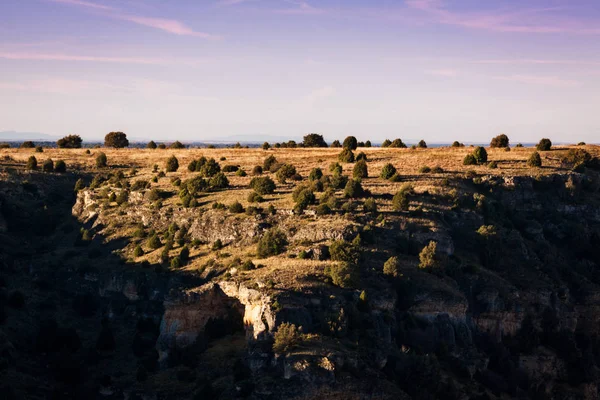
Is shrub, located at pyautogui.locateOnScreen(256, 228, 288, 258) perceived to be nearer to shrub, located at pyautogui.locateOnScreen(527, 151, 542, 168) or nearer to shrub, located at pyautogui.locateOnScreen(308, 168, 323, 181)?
shrub, located at pyautogui.locateOnScreen(308, 168, 323, 181)

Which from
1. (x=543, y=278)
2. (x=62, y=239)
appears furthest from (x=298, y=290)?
(x=62, y=239)

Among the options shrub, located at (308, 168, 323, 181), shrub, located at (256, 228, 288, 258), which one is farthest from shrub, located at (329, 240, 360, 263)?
shrub, located at (308, 168, 323, 181)

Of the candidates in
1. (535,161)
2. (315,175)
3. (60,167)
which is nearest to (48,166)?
(60,167)

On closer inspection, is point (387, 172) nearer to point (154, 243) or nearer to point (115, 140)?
point (154, 243)

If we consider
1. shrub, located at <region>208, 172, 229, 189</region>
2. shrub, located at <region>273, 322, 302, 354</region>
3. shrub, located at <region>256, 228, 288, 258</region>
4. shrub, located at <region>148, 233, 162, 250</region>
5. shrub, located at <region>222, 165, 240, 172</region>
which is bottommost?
shrub, located at <region>273, 322, 302, 354</region>

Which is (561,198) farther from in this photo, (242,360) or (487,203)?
(242,360)

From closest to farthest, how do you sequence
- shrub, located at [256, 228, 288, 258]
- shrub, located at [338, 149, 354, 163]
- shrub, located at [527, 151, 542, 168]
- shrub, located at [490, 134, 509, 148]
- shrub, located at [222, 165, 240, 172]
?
1. shrub, located at [256, 228, 288, 258]
2. shrub, located at [527, 151, 542, 168]
3. shrub, located at [222, 165, 240, 172]
4. shrub, located at [338, 149, 354, 163]
5. shrub, located at [490, 134, 509, 148]

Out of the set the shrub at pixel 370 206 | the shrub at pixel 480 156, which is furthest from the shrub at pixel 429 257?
the shrub at pixel 480 156
